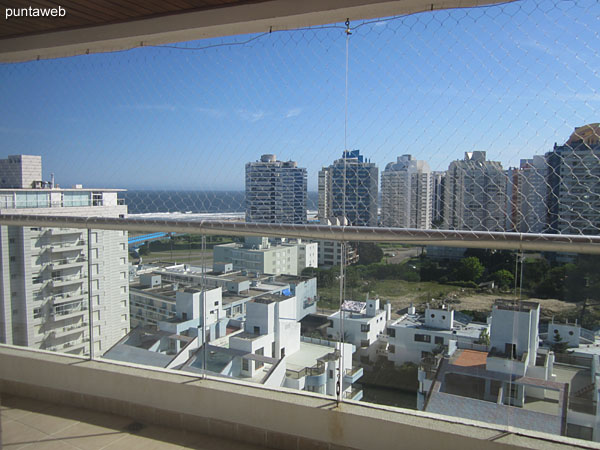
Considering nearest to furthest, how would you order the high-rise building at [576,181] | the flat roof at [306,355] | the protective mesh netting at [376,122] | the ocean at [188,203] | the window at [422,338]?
1. the window at [422,338]
2. the flat roof at [306,355]
3. the high-rise building at [576,181]
4. the protective mesh netting at [376,122]
5. the ocean at [188,203]

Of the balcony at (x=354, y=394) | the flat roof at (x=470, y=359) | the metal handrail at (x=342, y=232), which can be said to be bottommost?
the balcony at (x=354, y=394)

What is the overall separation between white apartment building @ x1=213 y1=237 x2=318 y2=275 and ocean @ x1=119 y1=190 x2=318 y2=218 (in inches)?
21.5

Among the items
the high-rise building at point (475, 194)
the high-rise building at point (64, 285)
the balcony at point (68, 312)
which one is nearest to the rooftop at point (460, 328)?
the high-rise building at point (475, 194)

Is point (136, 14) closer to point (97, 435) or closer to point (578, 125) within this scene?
point (97, 435)

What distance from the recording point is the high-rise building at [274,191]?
2.96 m

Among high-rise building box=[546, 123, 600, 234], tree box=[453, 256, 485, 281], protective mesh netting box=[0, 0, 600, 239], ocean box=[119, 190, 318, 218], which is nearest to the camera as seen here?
tree box=[453, 256, 485, 281]

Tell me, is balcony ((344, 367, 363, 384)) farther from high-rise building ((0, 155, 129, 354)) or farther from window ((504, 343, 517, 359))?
high-rise building ((0, 155, 129, 354))

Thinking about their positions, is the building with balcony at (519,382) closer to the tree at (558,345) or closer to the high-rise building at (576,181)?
the tree at (558,345)

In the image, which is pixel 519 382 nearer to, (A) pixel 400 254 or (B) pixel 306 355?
(A) pixel 400 254

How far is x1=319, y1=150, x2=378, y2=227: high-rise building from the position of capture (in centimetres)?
267

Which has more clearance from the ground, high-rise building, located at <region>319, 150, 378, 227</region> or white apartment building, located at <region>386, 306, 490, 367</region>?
high-rise building, located at <region>319, 150, 378, 227</region>

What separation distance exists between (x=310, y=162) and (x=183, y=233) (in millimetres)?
986

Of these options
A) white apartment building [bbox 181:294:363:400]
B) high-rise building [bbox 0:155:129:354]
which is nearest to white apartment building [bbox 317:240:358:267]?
white apartment building [bbox 181:294:363:400]

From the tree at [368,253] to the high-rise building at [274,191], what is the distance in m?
0.88
